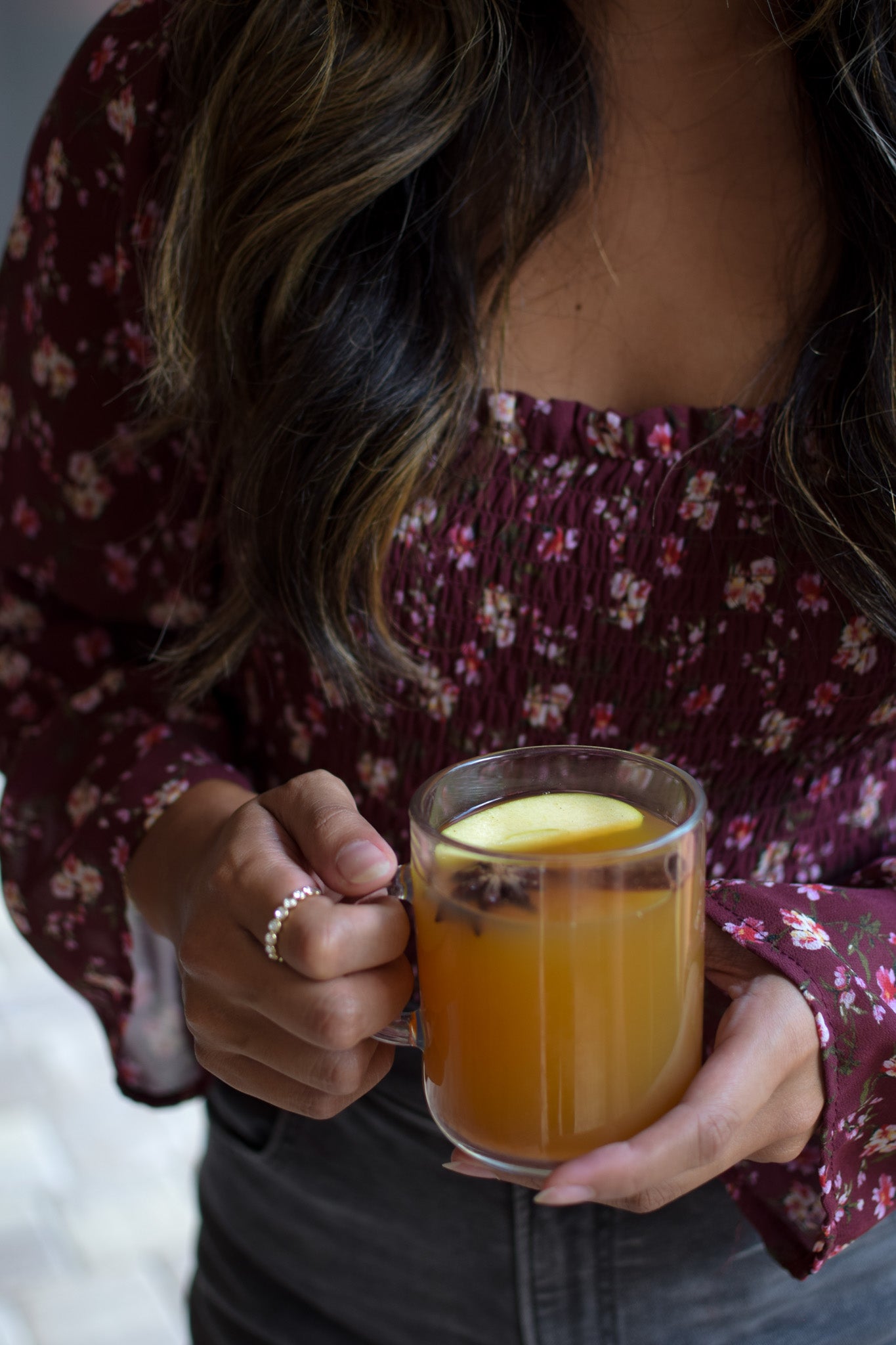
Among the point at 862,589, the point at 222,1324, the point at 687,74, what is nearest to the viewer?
the point at 862,589

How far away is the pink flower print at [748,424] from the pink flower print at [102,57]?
1.97ft

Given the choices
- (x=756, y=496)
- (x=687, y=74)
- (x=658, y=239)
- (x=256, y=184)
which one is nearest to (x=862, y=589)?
(x=756, y=496)

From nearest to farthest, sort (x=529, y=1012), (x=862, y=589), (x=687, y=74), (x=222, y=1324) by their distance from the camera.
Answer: (x=529, y=1012) < (x=862, y=589) < (x=687, y=74) < (x=222, y=1324)

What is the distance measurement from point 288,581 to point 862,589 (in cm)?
42

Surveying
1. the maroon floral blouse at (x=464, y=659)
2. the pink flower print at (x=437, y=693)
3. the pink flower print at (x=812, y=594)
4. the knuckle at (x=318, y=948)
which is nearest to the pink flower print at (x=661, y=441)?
the maroon floral blouse at (x=464, y=659)

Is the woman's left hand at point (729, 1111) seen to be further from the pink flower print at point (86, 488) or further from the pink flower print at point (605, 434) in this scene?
the pink flower print at point (86, 488)

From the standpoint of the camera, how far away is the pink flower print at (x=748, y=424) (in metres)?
0.88

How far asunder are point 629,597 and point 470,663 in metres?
0.13

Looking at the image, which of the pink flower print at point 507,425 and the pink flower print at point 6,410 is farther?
the pink flower print at point 6,410

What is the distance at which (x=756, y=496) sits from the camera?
34.6 inches

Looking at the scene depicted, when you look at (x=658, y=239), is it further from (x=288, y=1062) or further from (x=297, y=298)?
(x=288, y=1062)

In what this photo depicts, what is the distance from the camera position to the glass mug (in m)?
0.58

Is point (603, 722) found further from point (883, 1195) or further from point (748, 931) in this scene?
point (883, 1195)

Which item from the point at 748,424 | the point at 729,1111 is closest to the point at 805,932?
the point at 729,1111
